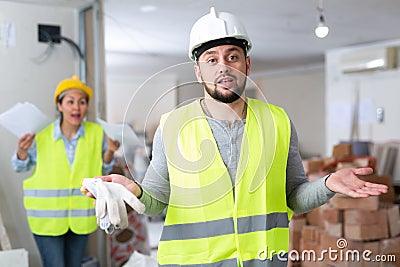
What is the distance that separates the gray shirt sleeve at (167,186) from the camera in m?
1.60

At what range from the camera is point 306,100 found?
27.5ft

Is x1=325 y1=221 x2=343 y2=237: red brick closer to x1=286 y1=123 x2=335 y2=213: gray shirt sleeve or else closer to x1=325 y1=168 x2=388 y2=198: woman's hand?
x1=286 y1=123 x2=335 y2=213: gray shirt sleeve

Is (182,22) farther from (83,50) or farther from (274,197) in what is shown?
(274,197)

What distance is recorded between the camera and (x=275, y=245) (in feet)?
5.40

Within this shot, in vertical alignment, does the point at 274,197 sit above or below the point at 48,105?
below

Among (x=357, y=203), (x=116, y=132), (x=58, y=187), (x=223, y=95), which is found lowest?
(x=357, y=203)

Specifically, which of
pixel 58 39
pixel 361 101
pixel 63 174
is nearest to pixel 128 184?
pixel 63 174

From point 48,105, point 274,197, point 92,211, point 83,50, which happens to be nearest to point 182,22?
point 83,50

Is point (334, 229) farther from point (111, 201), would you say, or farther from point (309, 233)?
point (111, 201)

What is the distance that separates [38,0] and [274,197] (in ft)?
7.87

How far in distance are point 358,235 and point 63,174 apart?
1.69 meters

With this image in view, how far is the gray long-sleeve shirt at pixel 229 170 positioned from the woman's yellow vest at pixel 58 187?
1.36 metres

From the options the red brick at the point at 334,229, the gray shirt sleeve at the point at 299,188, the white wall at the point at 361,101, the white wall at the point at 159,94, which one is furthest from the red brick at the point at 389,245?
the white wall at the point at 361,101

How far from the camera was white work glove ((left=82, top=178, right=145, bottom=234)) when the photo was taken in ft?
4.71
